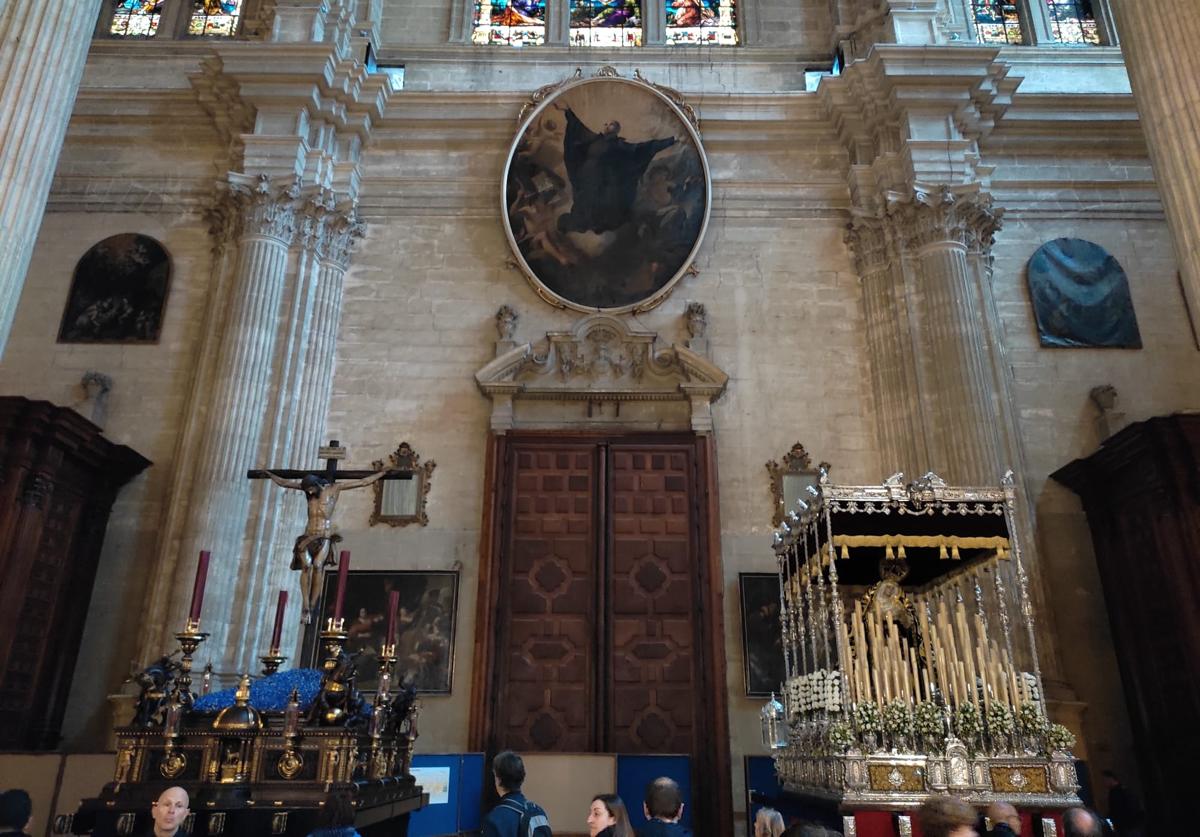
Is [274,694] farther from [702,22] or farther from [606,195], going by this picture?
[702,22]

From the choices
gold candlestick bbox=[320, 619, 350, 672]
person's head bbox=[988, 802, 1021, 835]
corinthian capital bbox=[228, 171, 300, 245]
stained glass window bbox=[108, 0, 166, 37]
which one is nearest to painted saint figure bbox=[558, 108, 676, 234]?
corinthian capital bbox=[228, 171, 300, 245]

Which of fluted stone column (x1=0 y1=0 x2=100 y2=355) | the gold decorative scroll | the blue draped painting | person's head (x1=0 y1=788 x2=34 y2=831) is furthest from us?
the blue draped painting

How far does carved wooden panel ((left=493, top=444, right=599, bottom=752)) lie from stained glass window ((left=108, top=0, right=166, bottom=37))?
9.19 meters

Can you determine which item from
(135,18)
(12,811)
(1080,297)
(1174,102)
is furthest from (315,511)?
(135,18)

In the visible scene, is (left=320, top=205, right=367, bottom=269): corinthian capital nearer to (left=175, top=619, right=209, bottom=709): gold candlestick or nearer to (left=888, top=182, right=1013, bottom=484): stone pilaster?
(left=888, top=182, right=1013, bottom=484): stone pilaster

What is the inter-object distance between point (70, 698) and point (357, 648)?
3.09 metres

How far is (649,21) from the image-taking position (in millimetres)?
13938

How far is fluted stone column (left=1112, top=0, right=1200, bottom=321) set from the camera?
6.57 m

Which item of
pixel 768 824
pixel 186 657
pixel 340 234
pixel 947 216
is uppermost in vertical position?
pixel 340 234

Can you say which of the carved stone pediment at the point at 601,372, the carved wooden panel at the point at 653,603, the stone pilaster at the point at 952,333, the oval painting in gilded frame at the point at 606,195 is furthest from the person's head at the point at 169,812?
the oval painting in gilded frame at the point at 606,195

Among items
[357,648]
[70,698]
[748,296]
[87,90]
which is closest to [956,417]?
[748,296]

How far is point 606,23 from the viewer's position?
1410cm

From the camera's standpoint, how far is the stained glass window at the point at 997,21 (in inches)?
543

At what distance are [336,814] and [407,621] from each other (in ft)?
22.3
